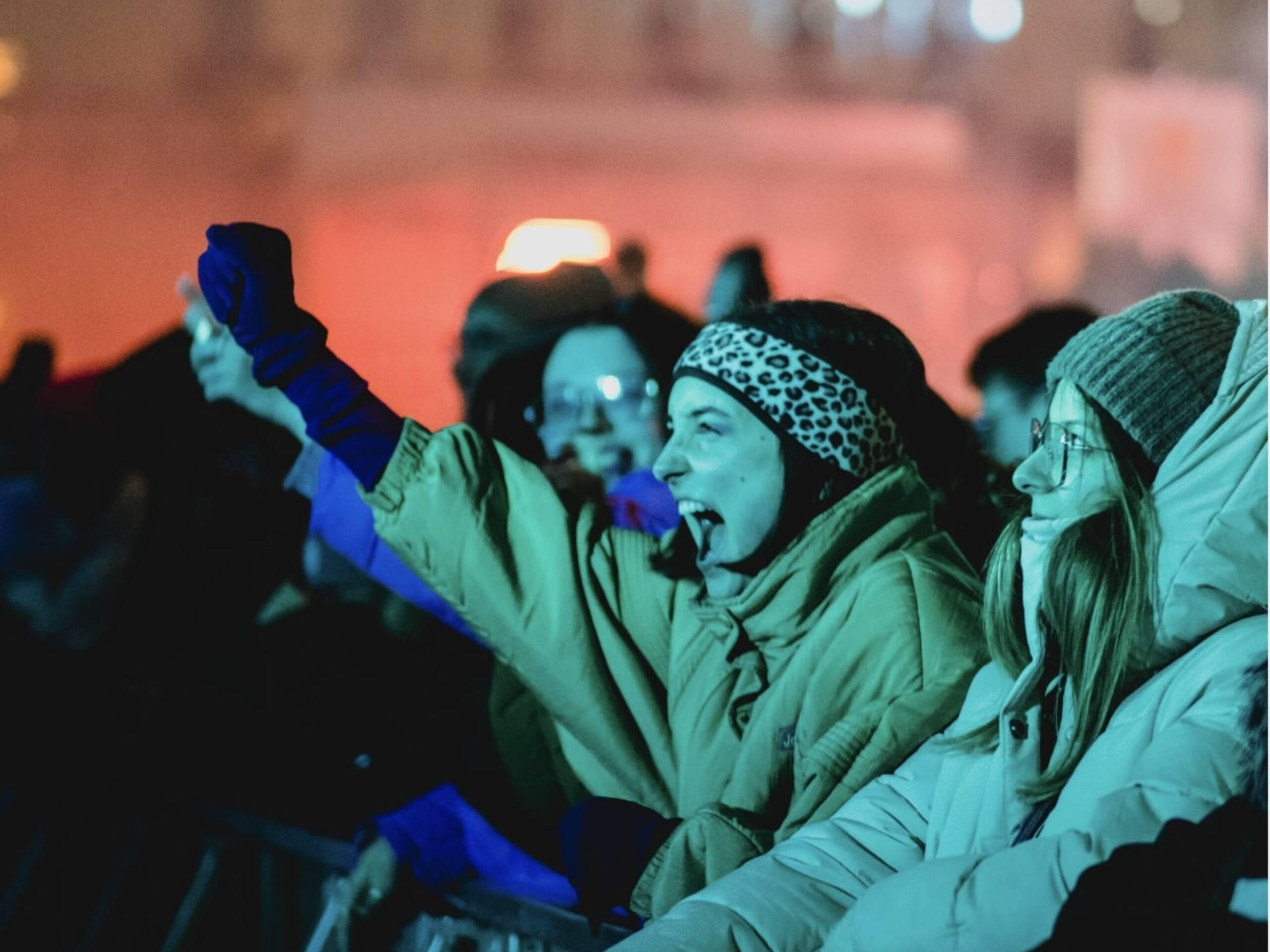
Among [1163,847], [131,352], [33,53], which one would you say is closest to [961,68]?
[33,53]

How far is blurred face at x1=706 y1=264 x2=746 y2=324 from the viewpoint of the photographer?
5184 mm

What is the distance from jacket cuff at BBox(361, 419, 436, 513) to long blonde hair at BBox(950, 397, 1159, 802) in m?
1.27

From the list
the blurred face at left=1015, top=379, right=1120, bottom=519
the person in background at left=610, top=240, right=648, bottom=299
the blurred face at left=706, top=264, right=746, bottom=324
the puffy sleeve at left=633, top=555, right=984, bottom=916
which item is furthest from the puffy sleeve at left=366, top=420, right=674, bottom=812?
the person in background at left=610, top=240, right=648, bottom=299

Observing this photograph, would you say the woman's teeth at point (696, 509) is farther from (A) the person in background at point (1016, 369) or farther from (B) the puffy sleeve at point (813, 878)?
(A) the person in background at point (1016, 369)

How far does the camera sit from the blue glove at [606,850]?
2.61 metres

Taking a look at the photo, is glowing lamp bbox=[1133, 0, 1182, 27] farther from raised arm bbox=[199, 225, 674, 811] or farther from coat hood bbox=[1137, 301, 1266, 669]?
coat hood bbox=[1137, 301, 1266, 669]

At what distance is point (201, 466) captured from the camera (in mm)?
5258

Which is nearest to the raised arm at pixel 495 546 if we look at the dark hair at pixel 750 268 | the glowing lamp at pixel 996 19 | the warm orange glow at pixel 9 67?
the dark hair at pixel 750 268

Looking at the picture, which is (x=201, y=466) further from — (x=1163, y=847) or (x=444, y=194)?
(x=444, y=194)

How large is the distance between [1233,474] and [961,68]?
17731 millimetres

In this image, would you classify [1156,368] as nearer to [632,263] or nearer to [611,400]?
[611,400]

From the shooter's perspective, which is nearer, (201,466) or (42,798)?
(42,798)

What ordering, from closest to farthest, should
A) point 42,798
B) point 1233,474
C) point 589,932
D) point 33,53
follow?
1. point 1233,474
2. point 589,932
3. point 42,798
4. point 33,53

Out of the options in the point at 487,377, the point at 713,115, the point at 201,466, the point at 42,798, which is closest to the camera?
the point at 487,377
